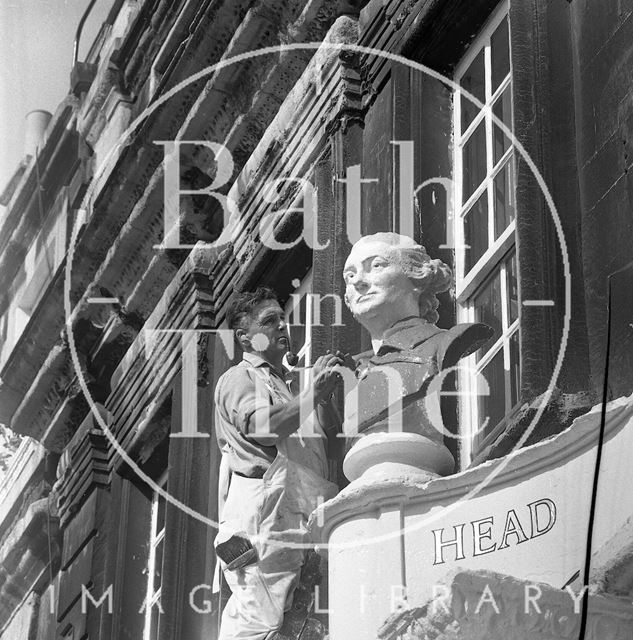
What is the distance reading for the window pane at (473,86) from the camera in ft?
36.2

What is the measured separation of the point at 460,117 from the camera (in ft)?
36.5

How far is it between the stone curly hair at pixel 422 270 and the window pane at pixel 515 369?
18.4 inches

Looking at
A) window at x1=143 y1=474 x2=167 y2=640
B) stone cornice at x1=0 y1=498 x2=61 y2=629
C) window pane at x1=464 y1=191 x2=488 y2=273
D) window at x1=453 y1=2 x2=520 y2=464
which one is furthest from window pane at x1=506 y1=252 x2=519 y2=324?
stone cornice at x1=0 y1=498 x2=61 y2=629

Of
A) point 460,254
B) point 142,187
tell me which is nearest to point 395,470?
point 460,254

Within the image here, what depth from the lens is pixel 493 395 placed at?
9.85 m

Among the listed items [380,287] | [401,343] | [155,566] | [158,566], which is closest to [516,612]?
[401,343]

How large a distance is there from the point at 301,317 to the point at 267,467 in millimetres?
2608

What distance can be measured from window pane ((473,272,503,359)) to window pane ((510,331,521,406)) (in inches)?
11.6

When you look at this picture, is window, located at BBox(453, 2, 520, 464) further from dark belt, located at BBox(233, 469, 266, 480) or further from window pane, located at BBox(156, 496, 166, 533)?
window pane, located at BBox(156, 496, 166, 533)

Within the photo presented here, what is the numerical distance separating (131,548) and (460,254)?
4.31 m

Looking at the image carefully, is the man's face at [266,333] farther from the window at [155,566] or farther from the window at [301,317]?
the window at [155,566]

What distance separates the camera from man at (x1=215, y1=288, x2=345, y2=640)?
30.9 feet

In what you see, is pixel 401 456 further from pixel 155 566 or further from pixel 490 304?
pixel 155 566

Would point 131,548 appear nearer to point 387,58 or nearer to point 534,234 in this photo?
point 387,58
